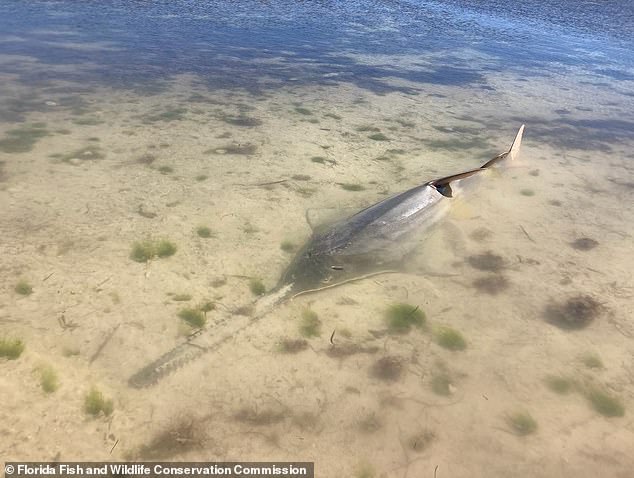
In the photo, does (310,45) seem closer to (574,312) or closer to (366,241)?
(366,241)

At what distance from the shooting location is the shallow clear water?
10.8 ft

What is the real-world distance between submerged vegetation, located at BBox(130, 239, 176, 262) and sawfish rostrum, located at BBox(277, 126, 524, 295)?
129cm

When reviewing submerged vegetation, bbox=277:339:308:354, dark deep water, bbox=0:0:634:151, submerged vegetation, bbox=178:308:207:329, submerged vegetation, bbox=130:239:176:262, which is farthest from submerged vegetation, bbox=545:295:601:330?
dark deep water, bbox=0:0:634:151

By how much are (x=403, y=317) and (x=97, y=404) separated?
102 inches

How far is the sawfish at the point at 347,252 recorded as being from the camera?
12.7 feet

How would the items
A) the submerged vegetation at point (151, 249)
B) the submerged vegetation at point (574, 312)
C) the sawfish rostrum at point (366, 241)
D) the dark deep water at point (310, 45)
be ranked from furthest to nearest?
the dark deep water at point (310, 45)
the submerged vegetation at point (151, 249)
the sawfish rostrum at point (366, 241)
the submerged vegetation at point (574, 312)

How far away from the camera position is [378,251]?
4.98 m

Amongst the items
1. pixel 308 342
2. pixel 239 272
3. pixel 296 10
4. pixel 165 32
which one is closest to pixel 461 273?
pixel 308 342

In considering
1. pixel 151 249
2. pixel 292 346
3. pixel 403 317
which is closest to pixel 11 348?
pixel 151 249

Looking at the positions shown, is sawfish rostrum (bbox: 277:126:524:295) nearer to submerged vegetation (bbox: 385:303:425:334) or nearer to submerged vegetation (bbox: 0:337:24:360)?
submerged vegetation (bbox: 385:303:425:334)

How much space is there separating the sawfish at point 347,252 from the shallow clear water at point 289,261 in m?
0.08

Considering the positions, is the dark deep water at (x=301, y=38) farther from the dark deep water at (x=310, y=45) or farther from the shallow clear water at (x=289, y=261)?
the shallow clear water at (x=289, y=261)

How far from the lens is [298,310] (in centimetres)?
429

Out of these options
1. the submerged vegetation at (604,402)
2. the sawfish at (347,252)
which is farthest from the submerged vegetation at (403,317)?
the submerged vegetation at (604,402)
